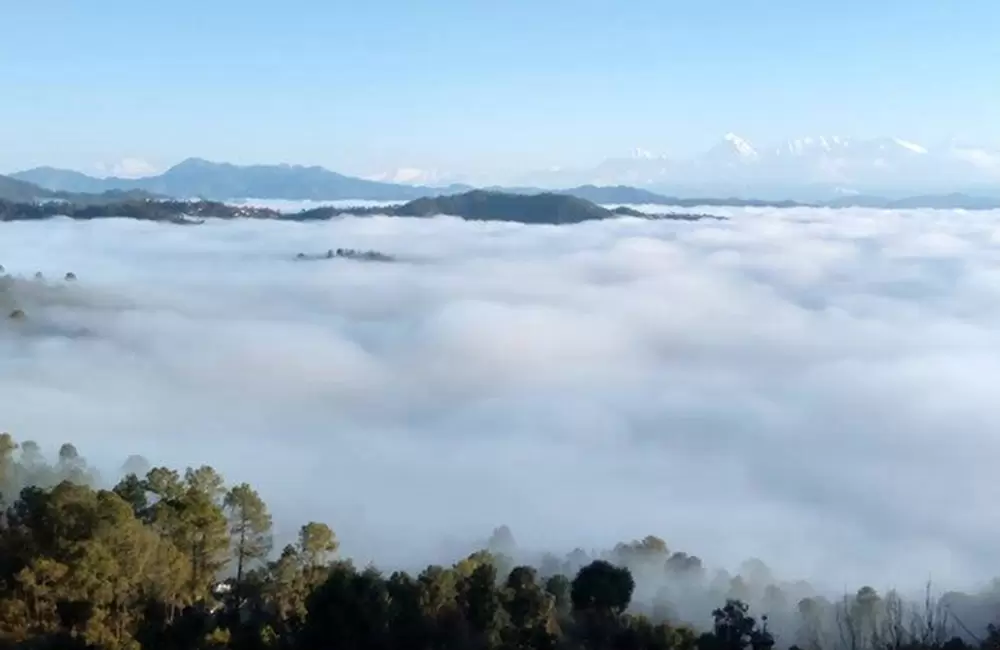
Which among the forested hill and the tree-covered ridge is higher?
the forested hill

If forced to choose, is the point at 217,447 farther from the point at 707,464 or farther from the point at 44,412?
the point at 707,464

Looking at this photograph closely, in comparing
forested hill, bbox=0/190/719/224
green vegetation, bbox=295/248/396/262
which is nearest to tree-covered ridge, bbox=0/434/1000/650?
green vegetation, bbox=295/248/396/262

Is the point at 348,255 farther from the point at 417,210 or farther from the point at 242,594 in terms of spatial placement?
the point at 242,594

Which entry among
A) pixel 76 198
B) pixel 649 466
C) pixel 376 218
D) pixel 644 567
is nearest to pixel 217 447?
pixel 649 466

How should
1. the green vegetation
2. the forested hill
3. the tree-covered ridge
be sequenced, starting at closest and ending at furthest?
the tree-covered ridge, the green vegetation, the forested hill

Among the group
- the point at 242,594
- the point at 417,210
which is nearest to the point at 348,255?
the point at 417,210

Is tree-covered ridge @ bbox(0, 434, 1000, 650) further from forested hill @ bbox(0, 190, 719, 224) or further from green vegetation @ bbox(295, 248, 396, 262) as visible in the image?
forested hill @ bbox(0, 190, 719, 224)

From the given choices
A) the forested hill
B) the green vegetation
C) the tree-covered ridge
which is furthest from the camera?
the forested hill

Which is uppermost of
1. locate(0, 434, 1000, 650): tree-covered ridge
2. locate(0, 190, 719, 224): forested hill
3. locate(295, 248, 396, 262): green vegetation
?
locate(0, 190, 719, 224): forested hill
